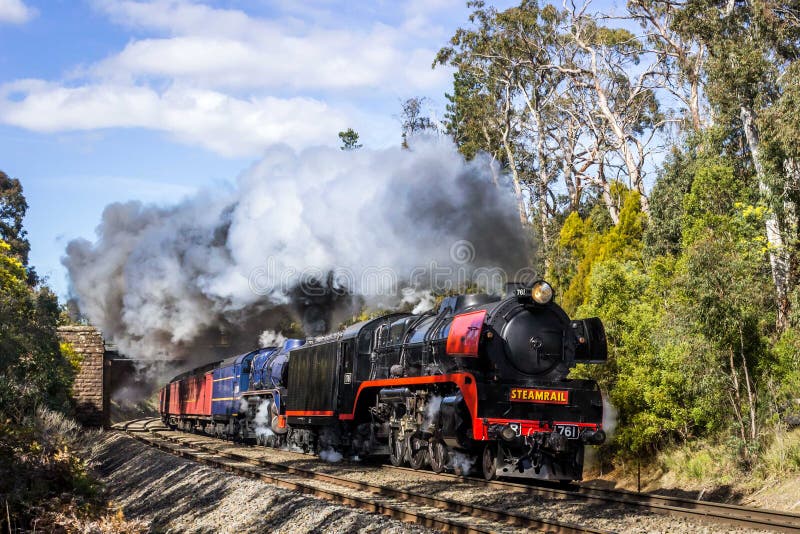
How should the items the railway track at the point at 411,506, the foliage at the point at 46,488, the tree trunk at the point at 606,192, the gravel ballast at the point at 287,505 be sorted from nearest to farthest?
the railway track at the point at 411,506, the gravel ballast at the point at 287,505, the foliage at the point at 46,488, the tree trunk at the point at 606,192

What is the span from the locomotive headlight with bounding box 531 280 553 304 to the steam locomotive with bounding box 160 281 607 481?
0.06 feet

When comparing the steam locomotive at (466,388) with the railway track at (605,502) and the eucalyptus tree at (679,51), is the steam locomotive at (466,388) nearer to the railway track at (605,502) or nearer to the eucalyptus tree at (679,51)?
the railway track at (605,502)

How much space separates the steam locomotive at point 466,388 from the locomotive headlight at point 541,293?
0.02 m

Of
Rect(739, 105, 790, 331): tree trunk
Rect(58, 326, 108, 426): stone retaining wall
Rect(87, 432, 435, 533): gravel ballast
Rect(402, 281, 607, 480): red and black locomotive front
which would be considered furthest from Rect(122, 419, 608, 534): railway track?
Rect(58, 326, 108, 426): stone retaining wall

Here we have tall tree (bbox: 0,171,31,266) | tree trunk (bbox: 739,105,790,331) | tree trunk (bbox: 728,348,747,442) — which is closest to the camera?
tree trunk (bbox: 728,348,747,442)

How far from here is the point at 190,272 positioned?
107 feet

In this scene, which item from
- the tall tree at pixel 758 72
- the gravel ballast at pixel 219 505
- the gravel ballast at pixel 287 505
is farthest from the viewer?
the tall tree at pixel 758 72

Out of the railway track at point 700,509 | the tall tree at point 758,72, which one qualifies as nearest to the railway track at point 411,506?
the railway track at point 700,509

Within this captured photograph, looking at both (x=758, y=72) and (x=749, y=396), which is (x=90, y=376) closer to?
(x=758, y=72)

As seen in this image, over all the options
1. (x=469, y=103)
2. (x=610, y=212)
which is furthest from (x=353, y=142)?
(x=610, y=212)

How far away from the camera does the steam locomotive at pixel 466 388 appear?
46.3 ft

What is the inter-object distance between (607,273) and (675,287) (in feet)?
10.7

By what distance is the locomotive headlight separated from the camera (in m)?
14.8

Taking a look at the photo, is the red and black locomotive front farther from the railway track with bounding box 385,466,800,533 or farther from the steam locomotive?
the railway track with bounding box 385,466,800,533
